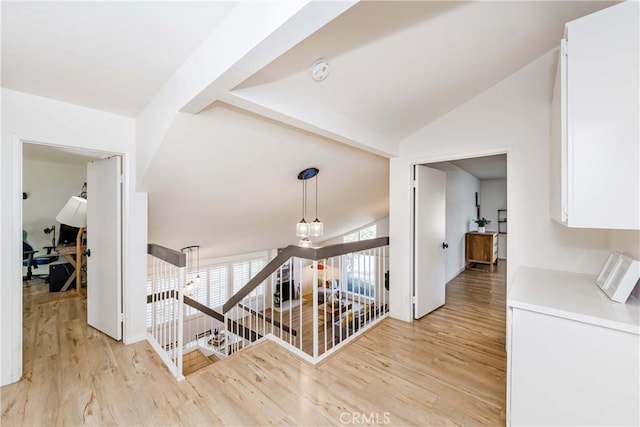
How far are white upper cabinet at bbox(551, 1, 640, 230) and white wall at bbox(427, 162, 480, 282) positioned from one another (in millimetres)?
3507

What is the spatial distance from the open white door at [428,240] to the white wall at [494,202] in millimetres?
4767

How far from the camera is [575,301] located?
1392 mm

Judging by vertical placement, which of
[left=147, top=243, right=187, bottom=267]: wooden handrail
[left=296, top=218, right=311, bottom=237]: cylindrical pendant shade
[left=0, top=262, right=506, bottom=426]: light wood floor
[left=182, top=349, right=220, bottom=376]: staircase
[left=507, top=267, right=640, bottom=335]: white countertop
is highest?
[left=296, top=218, right=311, bottom=237]: cylindrical pendant shade

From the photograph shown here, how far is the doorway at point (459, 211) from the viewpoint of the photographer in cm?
323

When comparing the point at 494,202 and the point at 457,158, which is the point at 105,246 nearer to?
the point at 457,158

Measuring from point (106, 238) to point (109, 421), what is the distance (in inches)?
71.2

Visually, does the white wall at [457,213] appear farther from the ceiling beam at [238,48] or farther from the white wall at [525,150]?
the ceiling beam at [238,48]

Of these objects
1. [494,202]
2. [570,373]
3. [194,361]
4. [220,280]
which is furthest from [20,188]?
[494,202]

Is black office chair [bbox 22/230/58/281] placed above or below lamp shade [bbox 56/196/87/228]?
below

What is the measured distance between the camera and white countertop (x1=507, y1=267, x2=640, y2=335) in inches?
45.1

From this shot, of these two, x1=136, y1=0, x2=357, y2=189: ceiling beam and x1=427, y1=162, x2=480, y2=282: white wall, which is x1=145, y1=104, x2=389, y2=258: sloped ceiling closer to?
x1=136, y1=0, x2=357, y2=189: ceiling beam

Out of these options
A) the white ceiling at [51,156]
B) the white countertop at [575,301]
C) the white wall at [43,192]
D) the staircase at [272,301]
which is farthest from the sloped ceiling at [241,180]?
the white wall at [43,192]

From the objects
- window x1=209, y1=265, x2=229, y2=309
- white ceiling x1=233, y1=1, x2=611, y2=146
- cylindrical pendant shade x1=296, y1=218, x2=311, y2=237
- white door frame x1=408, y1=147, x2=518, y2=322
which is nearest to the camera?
white ceiling x1=233, y1=1, x2=611, y2=146

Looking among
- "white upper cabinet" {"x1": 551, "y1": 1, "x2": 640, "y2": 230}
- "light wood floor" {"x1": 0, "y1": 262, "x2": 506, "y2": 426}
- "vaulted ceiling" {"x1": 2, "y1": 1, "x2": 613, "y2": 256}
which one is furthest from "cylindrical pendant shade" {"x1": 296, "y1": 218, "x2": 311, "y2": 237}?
"white upper cabinet" {"x1": 551, "y1": 1, "x2": 640, "y2": 230}
